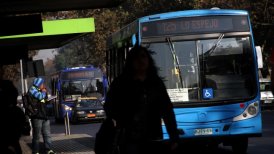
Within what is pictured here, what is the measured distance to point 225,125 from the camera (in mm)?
15133

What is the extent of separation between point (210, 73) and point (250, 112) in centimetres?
109

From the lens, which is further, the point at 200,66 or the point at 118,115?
the point at 200,66

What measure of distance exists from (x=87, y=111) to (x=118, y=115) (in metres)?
33.2

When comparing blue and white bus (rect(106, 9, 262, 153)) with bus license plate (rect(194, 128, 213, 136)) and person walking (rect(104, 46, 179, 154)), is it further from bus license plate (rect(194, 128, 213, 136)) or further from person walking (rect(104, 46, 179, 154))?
person walking (rect(104, 46, 179, 154))

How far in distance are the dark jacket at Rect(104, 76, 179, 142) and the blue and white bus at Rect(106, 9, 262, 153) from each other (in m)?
7.82

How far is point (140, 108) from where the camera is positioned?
7.30 metres

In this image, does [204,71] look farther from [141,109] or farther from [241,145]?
[141,109]

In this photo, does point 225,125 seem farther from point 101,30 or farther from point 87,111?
point 101,30

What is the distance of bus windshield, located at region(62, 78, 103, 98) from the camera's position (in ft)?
143

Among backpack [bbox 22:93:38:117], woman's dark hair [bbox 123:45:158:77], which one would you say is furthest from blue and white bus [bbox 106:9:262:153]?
woman's dark hair [bbox 123:45:158:77]

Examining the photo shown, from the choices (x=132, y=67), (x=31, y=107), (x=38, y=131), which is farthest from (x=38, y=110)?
(x=132, y=67)

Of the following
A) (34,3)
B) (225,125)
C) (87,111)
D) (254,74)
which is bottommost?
(87,111)

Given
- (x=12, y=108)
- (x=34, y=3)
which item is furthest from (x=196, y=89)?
(x=12, y=108)

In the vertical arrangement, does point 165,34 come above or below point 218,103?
above
